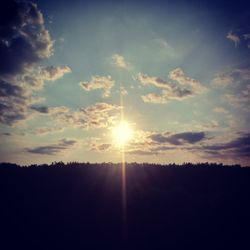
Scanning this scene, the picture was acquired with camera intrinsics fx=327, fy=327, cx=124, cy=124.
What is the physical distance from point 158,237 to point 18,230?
31.1 ft

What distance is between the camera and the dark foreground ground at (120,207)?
21.3m

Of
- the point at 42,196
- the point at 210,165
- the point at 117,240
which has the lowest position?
the point at 117,240

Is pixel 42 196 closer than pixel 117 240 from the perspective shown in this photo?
No

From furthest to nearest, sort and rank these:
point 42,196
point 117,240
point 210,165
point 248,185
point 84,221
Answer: point 210,165 → point 248,185 → point 42,196 → point 84,221 → point 117,240

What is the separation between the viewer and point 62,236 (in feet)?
70.6

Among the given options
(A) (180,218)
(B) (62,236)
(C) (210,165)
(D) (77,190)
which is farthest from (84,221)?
(C) (210,165)

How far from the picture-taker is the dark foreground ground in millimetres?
21344

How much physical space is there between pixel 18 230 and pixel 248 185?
750 inches

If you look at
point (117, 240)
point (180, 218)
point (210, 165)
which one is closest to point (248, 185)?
point (210, 165)

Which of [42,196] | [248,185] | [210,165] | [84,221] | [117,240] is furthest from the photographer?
[210,165]

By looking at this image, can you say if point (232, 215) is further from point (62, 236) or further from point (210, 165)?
point (62, 236)

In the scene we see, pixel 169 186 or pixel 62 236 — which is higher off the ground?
pixel 169 186

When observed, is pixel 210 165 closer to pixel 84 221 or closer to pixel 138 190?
pixel 138 190

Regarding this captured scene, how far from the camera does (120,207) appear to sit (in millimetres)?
24312
